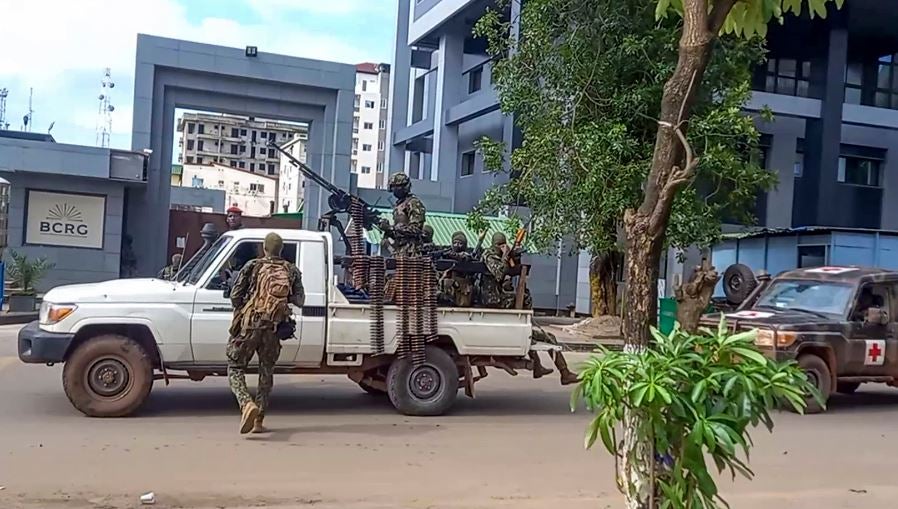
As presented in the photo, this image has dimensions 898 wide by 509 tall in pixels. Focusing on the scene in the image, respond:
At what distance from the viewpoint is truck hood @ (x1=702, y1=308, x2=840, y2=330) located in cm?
1121

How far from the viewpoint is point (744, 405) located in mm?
4094

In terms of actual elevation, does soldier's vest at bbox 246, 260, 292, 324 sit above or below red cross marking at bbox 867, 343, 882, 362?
above

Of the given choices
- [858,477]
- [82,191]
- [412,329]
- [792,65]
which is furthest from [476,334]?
[792,65]

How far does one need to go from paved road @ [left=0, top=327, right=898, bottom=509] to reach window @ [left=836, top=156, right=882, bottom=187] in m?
23.1

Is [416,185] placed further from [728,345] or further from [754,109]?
[728,345]

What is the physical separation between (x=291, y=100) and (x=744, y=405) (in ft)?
77.0

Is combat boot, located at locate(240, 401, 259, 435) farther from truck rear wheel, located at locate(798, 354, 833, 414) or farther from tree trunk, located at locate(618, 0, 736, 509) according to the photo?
truck rear wheel, located at locate(798, 354, 833, 414)

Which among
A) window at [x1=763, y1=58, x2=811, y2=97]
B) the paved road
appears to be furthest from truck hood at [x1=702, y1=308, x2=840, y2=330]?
window at [x1=763, y1=58, x2=811, y2=97]

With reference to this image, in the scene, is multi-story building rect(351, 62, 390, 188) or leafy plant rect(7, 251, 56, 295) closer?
leafy plant rect(7, 251, 56, 295)

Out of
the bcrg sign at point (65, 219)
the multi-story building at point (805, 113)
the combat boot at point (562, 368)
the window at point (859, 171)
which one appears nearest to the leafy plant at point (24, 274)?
the bcrg sign at point (65, 219)

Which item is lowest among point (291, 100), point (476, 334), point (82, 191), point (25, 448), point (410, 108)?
point (25, 448)

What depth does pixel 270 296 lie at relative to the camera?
323 inches

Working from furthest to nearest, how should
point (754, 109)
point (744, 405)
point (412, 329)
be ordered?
point (754, 109)
point (412, 329)
point (744, 405)

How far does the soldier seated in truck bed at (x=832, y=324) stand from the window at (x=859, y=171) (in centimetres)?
2123
